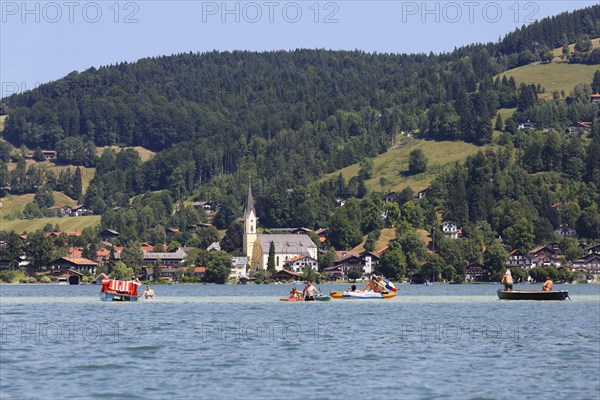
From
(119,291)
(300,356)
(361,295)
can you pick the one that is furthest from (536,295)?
(300,356)

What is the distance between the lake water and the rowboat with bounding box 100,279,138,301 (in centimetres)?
2985

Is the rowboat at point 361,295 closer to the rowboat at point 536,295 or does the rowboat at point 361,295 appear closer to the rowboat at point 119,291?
the rowboat at point 536,295

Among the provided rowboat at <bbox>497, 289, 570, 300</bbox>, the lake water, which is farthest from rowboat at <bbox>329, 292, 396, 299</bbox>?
the lake water

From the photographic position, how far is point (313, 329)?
245 ft

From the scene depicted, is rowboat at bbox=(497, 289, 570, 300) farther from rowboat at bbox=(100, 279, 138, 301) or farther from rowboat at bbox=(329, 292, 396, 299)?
rowboat at bbox=(100, 279, 138, 301)

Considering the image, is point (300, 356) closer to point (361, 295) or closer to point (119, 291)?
point (119, 291)

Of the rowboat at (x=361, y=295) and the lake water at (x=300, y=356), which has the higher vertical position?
the rowboat at (x=361, y=295)

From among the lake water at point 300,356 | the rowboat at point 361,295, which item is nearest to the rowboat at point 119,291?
the rowboat at point 361,295

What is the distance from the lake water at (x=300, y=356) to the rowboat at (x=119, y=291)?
97.9ft

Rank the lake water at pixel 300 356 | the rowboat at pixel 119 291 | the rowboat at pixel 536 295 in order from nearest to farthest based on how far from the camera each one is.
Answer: the lake water at pixel 300 356, the rowboat at pixel 536 295, the rowboat at pixel 119 291

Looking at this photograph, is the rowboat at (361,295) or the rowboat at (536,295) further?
the rowboat at (361,295)

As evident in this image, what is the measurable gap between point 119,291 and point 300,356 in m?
67.6

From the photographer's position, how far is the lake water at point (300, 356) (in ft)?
150

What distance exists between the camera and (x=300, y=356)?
56.9 metres
